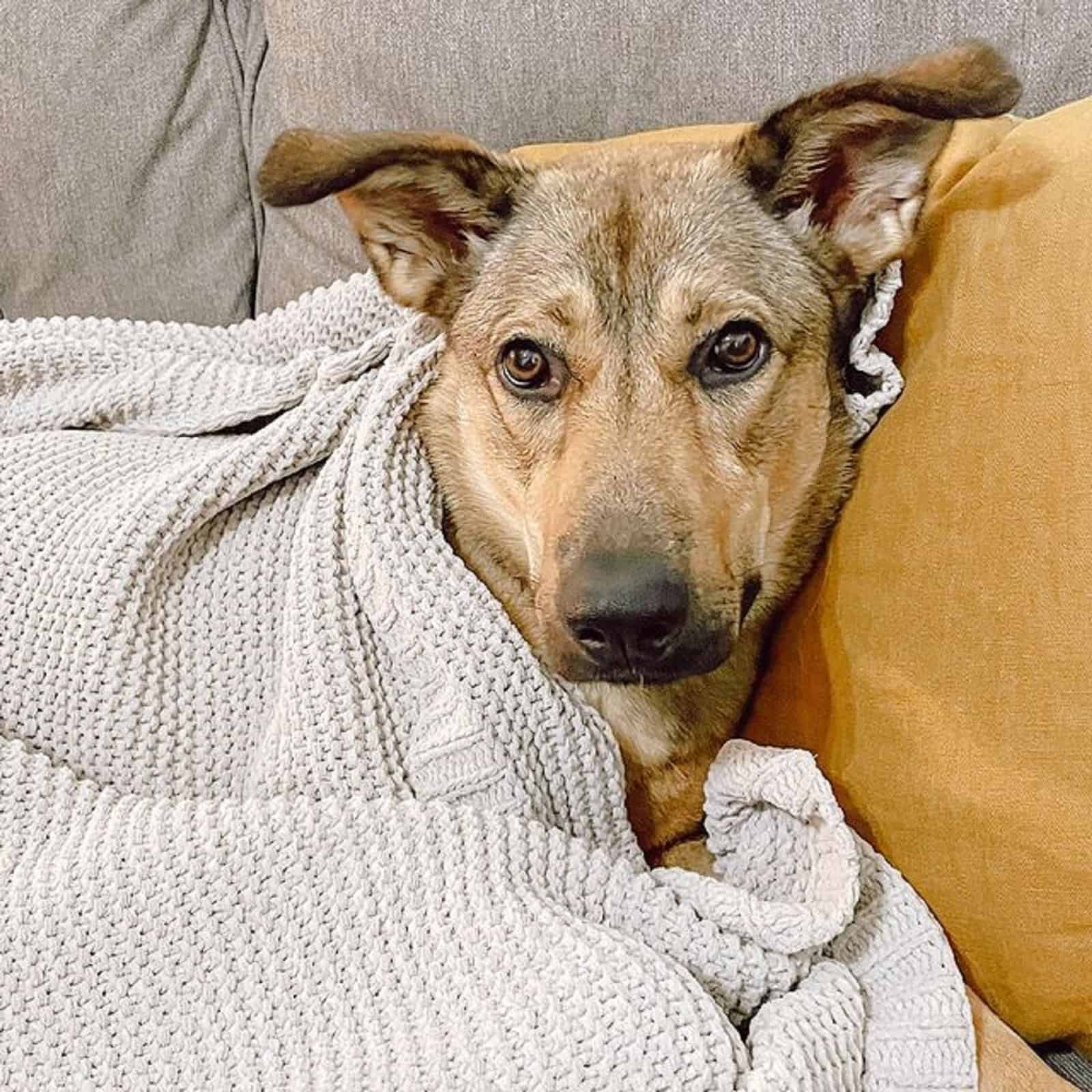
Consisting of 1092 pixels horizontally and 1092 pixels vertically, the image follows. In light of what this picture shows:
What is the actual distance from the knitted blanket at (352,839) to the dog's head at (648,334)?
4.1 inches

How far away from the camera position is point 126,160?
1.90 metres

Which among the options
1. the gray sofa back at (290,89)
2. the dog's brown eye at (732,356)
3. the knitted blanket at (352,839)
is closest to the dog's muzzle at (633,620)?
the knitted blanket at (352,839)

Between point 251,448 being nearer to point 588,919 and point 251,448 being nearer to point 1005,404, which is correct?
point 588,919

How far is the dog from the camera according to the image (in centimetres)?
115

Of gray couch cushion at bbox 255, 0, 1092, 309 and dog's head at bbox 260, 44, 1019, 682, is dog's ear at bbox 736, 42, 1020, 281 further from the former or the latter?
gray couch cushion at bbox 255, 0, 1092, 309

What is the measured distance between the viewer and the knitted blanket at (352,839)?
1095mm

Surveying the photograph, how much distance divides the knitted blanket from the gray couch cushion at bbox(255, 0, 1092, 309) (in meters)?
0.42

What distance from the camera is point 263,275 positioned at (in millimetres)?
1979

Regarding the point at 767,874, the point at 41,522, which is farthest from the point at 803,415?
the point at 41,522

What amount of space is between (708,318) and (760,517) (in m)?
0.22

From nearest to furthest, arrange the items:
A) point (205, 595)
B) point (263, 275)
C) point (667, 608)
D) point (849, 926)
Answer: point (667, 608) < point (849, 926) < point (205, 595) < point (263, 275)

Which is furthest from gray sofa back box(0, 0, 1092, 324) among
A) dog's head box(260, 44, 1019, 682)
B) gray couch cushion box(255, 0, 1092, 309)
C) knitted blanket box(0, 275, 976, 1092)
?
knitted blanket box(0, 275, 976, 1092)

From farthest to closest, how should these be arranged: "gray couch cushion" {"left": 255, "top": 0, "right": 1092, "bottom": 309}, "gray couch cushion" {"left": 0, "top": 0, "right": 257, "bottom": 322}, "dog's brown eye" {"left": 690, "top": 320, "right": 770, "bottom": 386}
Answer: "gray couch cushion" {"left": 0, "top": 0, "right": 257, "bottom": 322}, "gray couch cushion" {"left": 255, "top": 0, "right": 1092, "bottom": 309}, "dog's brown eye" {"left": 690, "top": 320, "right": 770, "bottom": 386}

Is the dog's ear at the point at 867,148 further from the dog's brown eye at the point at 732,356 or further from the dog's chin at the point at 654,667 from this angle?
the dog's chin at the point at 654,667
